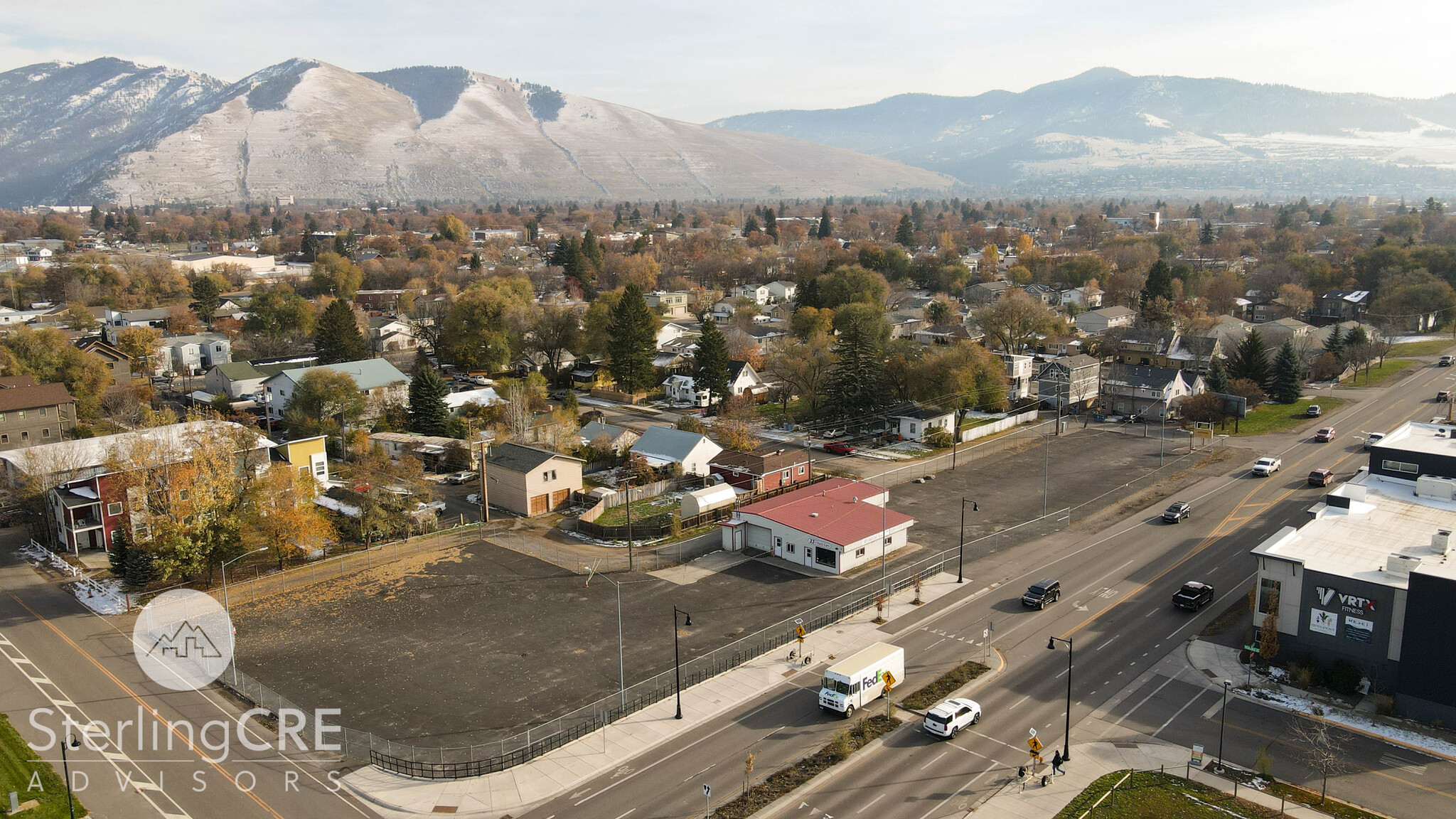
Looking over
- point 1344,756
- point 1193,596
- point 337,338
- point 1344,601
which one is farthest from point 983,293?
point 1344,756

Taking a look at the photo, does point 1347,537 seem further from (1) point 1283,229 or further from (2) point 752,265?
(1) point 1283,229

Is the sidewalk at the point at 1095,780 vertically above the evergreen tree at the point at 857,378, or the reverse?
the evergreen tree at the point at 857,378

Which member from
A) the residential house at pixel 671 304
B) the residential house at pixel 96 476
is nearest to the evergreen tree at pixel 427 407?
the residential house at pixel 96 476

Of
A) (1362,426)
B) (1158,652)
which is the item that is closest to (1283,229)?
(1362,426)

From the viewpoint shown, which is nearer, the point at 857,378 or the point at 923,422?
the point at 923,422

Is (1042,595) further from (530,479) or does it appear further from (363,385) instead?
(363,385)

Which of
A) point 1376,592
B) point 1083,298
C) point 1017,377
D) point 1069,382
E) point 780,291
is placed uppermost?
point 780,291

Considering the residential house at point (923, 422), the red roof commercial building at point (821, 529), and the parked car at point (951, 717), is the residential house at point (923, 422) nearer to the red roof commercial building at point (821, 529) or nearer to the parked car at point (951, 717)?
the red roof commercial building at point (821, 529)
